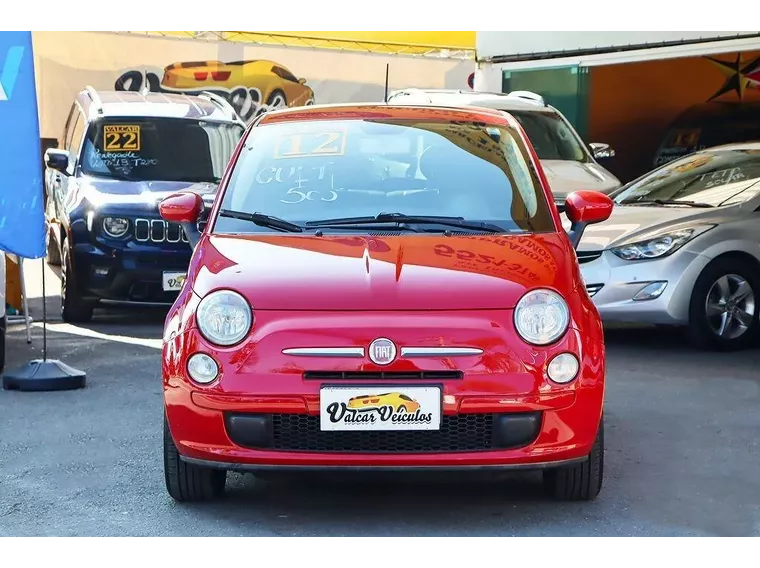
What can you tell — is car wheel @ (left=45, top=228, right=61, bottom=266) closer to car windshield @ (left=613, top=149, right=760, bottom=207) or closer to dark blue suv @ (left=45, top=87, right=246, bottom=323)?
dark blue suv @ (left=45, top=87, right=246, bottom=323)

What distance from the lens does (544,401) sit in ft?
15.2

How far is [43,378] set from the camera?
24.9 ft

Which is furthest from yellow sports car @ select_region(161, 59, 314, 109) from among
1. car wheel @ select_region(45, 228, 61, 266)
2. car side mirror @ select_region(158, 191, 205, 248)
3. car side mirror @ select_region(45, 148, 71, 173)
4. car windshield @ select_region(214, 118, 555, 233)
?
car side mirror @ select_region(158, 191, 205, 248)

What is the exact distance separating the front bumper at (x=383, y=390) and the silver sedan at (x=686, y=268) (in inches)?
165

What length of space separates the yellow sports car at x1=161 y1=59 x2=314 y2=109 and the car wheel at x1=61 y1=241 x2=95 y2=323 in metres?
9.27

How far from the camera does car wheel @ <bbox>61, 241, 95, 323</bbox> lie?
400 inches

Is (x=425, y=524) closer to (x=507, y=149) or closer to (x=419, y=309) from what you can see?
(x=419, y=309)

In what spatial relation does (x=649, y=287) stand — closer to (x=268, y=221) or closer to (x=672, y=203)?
(x=672, y=203)

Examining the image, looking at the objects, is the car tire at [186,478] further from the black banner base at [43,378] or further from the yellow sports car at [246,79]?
the yellow sports car at [246,79]

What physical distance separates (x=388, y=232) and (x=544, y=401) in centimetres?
107

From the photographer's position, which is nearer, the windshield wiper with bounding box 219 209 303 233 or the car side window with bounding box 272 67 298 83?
the windshield wiper with bounding box 219 209 303 233

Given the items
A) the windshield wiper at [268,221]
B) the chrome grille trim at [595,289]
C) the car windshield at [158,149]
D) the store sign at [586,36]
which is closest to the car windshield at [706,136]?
the store sign at [586,36]

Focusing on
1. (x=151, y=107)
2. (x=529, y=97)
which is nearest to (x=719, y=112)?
(x=529, y=97)

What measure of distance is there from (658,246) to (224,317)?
4843mm
